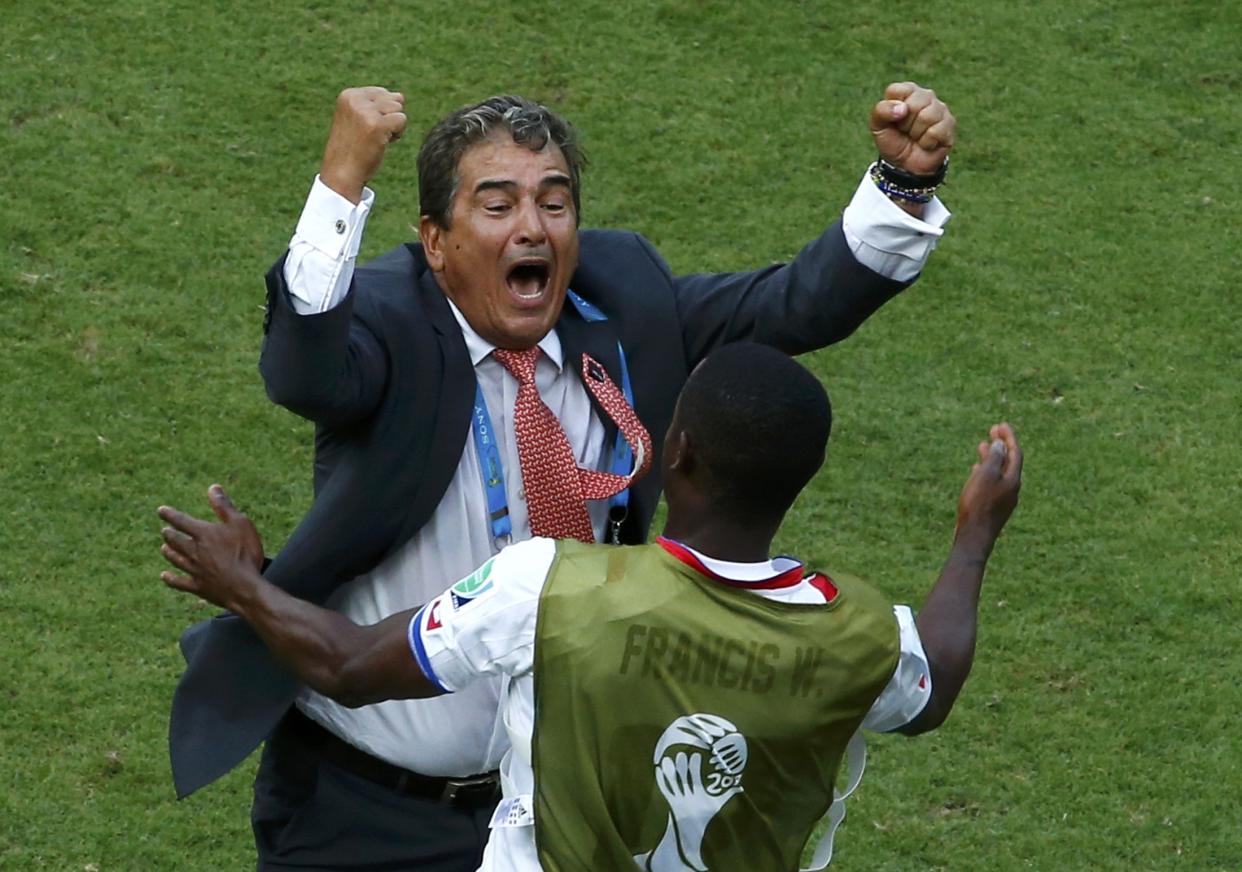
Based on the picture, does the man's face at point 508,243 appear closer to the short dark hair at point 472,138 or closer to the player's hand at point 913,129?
the short dark hair at point 472,138

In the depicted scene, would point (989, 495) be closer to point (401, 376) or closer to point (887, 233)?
point (887, 233)

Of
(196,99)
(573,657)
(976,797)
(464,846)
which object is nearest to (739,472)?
(573,657)

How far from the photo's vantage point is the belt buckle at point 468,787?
12.7 feet

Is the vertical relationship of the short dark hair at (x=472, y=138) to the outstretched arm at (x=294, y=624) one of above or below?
above

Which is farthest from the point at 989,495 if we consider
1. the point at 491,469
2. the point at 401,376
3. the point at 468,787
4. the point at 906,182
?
the point at 468,787

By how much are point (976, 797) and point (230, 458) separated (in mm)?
2609

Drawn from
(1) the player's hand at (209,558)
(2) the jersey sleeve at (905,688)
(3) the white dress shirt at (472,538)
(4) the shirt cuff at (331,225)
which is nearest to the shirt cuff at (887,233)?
(3) the white dress shirt at (472,538)

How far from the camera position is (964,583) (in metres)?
3.36

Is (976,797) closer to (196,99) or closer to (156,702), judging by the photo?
(156,702)

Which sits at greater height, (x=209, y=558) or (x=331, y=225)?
(x=331, y=225)

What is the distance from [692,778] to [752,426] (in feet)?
1.70

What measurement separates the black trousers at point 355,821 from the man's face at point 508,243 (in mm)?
881

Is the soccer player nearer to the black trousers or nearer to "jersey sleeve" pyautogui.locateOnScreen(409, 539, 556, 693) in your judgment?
"jersey sleeve" pyautogui.locateOnScreen(409, 539, 556, 693)

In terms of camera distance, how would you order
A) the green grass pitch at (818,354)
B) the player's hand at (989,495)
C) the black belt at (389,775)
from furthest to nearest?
the green grass pitch at (818,354) → the black belt at (389,775) → the player's hand at (989,495)
